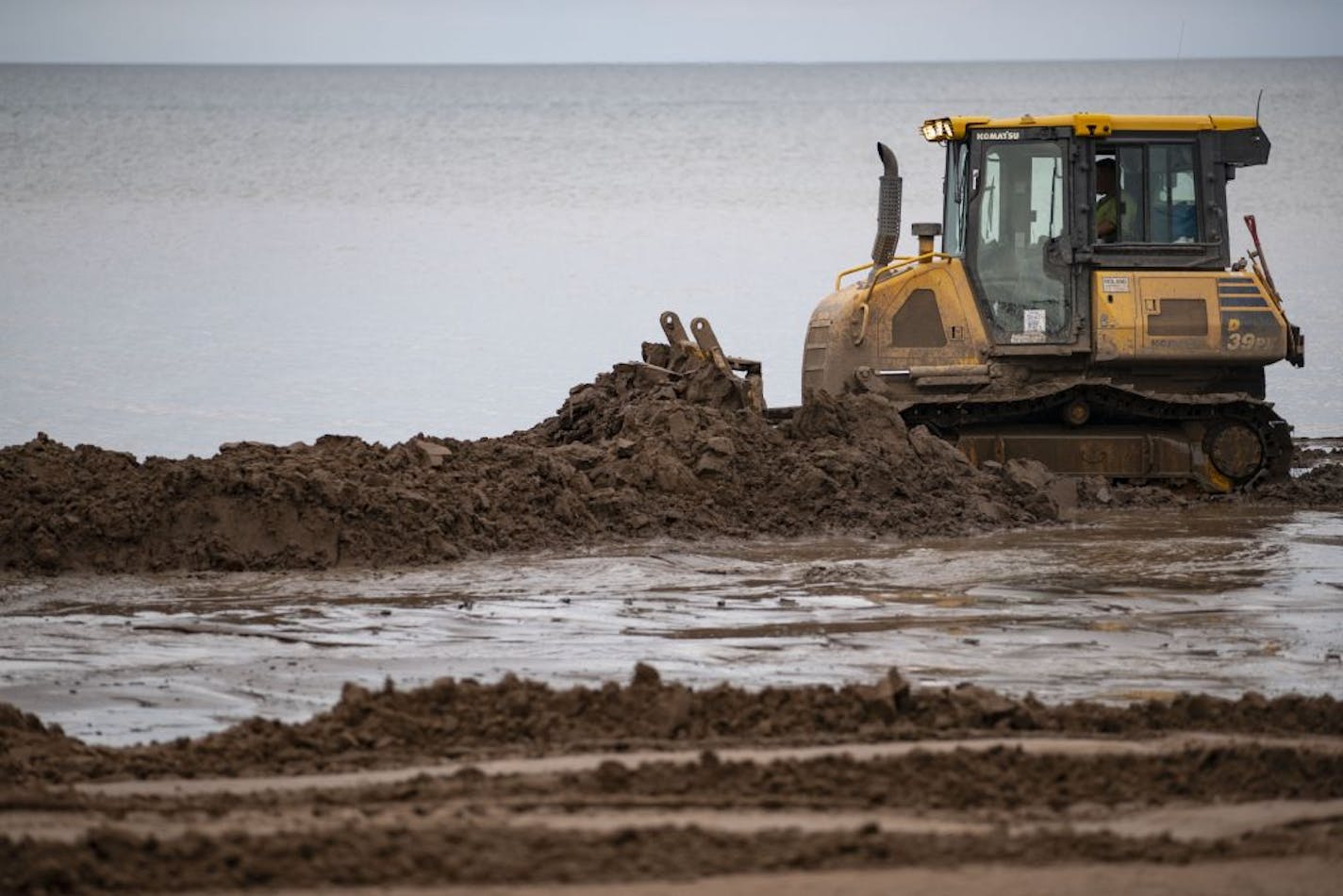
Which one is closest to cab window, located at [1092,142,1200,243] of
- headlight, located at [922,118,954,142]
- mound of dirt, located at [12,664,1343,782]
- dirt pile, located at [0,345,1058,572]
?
headlight, located at [922,118,954,142]

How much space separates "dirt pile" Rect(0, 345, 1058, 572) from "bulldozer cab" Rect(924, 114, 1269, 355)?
1270 millimetres

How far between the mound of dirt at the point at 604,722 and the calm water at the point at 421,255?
33.0 ft

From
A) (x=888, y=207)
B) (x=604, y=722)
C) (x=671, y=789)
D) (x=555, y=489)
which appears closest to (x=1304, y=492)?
(x=888, y=207)

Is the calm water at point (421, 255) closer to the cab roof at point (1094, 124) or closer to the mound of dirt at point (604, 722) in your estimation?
the cab roof at point (1094, 124)

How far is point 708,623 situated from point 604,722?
2.36 metres

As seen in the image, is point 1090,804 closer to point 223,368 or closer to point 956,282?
point 956,282

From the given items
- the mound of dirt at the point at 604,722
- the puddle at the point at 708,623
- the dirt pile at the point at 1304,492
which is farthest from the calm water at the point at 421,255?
the mound of dirt at the point at 604,722

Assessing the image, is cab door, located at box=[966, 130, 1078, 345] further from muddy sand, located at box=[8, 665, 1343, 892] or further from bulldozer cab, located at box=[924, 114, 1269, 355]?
muddy sand, located at box=[8, 665, 1343, 892]

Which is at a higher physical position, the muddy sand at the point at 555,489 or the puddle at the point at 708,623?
the muddy sand at the point at 555,489

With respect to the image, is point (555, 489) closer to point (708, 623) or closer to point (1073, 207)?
point (708, 623)

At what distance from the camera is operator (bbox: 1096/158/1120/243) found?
14180 millimetres

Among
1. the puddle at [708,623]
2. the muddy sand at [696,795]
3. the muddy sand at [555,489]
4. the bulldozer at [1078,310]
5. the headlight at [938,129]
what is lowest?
the muddy sand at [696,795]

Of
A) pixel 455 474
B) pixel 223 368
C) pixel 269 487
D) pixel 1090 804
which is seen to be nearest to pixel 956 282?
pixel 455 474

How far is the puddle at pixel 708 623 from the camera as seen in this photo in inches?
333
